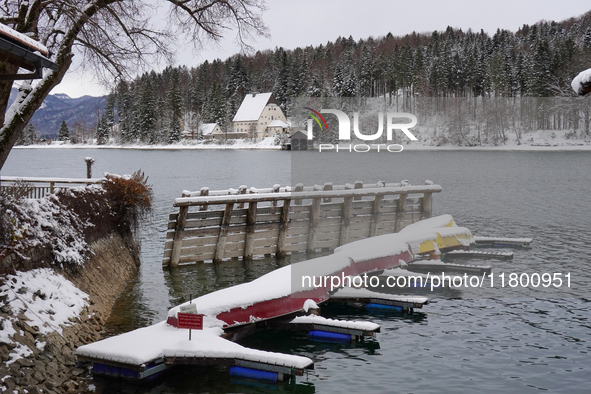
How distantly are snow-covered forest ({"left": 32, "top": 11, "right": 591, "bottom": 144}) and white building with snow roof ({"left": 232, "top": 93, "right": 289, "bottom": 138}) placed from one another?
315 centimetres

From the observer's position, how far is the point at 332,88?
115m

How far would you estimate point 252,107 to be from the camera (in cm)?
12700

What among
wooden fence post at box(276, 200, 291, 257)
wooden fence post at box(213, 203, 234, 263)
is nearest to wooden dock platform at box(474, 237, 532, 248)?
wooden fence post at box(276, 200, 291, 257)

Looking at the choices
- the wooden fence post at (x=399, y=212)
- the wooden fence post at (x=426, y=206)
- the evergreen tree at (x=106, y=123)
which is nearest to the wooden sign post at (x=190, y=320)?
the wooden fence post at (x=399, y=212)

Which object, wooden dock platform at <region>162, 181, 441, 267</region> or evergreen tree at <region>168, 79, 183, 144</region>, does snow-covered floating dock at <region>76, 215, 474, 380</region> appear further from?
evergreen tree at <region>168, 79, 183, 144</region>

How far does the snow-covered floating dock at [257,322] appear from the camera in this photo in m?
8.45

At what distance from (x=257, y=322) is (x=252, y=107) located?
118 metres

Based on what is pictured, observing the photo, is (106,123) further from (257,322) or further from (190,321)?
(190,321)

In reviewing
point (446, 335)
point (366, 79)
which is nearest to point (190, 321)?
point (446, 335)

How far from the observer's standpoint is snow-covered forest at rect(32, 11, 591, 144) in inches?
3738

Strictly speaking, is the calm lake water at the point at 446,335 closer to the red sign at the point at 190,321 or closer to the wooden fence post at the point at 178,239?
the wooden fence post at the point at 178,239

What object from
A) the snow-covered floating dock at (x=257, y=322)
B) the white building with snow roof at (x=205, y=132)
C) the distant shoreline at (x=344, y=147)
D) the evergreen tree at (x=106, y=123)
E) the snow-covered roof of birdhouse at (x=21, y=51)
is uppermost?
the evergreen tree at (x=106, y=123)

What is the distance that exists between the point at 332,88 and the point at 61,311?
108813mm

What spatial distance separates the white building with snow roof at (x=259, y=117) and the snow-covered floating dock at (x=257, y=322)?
363 ft
